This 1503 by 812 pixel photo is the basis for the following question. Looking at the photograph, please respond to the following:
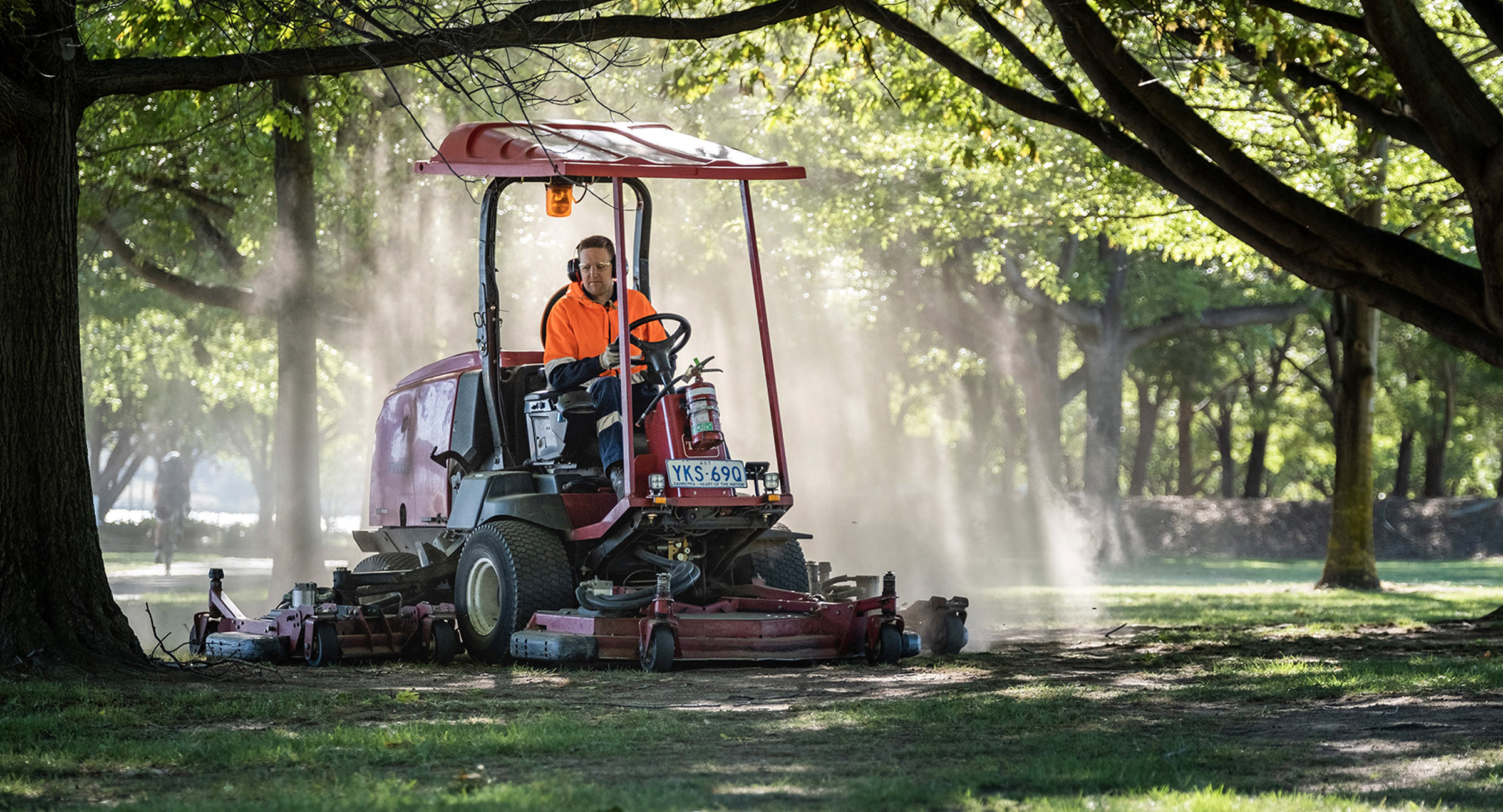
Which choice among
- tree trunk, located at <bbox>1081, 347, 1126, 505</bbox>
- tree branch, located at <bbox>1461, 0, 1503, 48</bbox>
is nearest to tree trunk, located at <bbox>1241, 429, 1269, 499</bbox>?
tree trunk, located at <bbox>1081, 347, 1126, 505</bbox>

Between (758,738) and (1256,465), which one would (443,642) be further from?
(1256,465)

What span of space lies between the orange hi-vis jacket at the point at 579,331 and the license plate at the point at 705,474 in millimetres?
871

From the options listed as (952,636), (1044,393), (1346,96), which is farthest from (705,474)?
(1044,393)

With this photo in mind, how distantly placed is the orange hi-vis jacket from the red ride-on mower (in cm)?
9

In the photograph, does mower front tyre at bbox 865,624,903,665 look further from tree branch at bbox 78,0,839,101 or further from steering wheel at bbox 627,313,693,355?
tree branch at bbox 78,0,839,101

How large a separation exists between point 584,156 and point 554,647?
Result: 9.21 ft

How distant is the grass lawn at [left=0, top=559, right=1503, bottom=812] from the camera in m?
4.99

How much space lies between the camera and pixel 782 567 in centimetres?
1069

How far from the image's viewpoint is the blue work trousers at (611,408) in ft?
31.7

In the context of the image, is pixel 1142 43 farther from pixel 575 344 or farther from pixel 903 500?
pixel 903 500

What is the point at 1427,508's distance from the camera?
35406mm

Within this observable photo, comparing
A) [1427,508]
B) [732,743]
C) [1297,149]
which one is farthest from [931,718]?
Result: [1427,508]

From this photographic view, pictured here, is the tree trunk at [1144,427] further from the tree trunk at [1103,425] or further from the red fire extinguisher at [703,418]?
the red fire extinguisher at [703,418]

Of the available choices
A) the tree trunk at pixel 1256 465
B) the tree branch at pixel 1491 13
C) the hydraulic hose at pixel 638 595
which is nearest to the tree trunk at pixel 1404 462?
the tree trunk at pixel 1256 465
